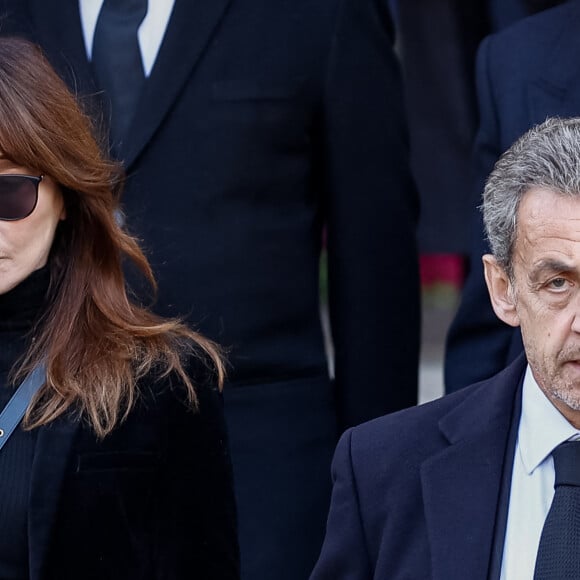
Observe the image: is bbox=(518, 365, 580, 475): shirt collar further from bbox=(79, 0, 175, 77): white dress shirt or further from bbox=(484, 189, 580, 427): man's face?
bbox=(79, 0, 175, 77): white dress shirt

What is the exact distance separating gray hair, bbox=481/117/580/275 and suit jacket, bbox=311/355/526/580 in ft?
0.88

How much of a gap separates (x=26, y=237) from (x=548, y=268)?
97cm

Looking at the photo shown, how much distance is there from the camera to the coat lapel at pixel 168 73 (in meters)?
3.48

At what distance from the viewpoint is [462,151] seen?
4641mm

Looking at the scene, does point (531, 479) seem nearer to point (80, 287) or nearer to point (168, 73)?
point (80, 287)

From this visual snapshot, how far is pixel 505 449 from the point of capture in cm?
282

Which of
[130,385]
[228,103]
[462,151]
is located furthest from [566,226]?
[462,151]

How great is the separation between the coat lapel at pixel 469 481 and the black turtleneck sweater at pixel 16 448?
2.35 ft

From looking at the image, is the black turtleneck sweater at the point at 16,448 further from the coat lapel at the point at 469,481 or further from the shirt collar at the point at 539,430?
the shirt collar at the point at 539,430

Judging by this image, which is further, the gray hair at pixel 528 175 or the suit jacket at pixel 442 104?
the suit jacket at pixel 442 104

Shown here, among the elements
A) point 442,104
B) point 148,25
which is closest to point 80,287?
point 148,25

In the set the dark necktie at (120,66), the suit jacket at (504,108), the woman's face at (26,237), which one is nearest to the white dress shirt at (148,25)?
the dark necktie at (120,66)

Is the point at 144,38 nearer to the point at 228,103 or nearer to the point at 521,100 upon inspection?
the point at 228,103

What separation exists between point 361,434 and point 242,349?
0.72 meters
